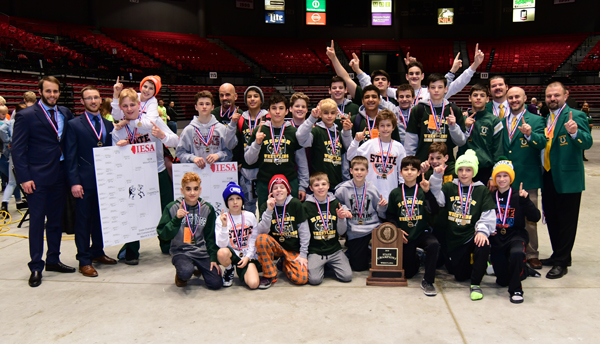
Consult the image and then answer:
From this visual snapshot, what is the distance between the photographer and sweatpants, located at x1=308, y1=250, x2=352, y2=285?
169 inches

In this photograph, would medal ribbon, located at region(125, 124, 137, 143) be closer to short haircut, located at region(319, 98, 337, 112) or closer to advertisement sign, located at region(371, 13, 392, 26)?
short haircut, located at region(319, 98, 337, 112)

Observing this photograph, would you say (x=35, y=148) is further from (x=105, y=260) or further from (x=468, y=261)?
(x=468, y=261)

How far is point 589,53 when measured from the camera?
2520 centimetres

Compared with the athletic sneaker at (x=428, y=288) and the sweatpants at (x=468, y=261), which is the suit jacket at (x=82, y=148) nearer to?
the athletic sneaker at (x=428, y=288)

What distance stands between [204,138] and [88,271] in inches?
79.3

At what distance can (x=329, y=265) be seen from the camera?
4516 mm

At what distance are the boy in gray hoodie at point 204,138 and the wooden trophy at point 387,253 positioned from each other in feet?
7.15

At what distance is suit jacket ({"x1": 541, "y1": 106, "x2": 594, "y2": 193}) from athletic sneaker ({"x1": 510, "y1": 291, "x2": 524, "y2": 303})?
138cm

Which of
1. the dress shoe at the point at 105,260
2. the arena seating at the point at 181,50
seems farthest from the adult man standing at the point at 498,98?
the arena seating at the point at 181,50

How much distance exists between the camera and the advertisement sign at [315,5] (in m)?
27.8

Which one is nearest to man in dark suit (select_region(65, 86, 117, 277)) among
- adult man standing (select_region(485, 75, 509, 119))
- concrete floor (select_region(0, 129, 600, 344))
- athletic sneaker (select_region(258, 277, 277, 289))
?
concrete floor (select_region(0, 129, 600, 344))

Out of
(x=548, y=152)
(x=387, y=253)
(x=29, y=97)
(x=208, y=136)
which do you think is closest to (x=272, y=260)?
(x=387, y=253)

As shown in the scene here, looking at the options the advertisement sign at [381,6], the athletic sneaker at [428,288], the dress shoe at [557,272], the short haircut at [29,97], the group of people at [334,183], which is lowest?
the dress shoe at [557,272]

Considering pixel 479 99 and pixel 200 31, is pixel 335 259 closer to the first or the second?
pixel 479 99
